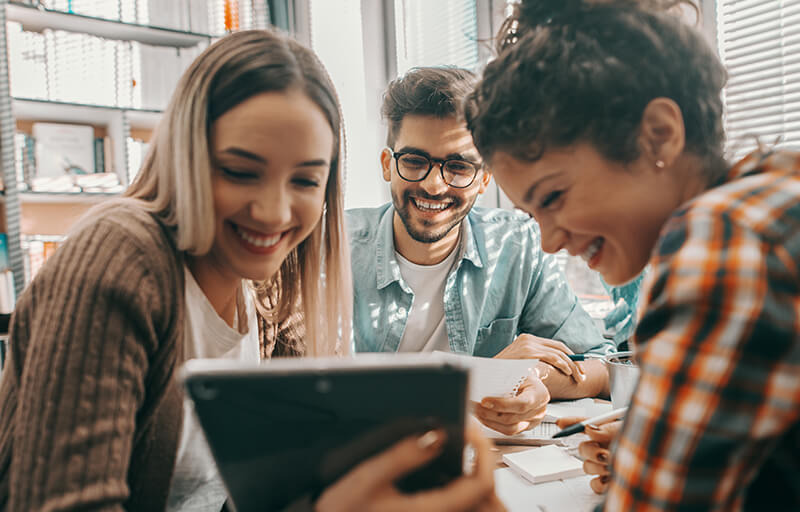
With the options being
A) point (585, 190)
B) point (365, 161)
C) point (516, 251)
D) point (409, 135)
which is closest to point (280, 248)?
point (585, 190)

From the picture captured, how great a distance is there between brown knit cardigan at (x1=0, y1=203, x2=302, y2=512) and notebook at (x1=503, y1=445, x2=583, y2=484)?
52 cm

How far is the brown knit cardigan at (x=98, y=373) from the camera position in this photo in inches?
24.4

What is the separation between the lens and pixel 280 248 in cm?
98

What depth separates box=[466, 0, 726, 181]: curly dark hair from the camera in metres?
0.69

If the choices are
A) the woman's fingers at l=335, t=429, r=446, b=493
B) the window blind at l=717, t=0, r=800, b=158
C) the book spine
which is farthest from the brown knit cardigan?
the book spine

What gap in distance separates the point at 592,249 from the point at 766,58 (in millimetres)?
1364

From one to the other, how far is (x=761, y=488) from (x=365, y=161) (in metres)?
3.07

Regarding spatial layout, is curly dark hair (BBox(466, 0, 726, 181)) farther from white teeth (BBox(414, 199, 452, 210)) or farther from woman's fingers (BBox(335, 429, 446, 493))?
white teeth (BBox(414, 199, 452, 210))

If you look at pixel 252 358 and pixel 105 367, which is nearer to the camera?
pixel 105 367

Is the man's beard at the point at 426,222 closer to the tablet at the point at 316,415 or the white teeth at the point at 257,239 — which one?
the white teeth at the point at 257,239

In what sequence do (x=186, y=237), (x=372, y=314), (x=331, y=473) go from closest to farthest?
(x=331, y=473), (x=186, y=237), (x=372, y=314)

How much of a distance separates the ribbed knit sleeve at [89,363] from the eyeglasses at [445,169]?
93cm

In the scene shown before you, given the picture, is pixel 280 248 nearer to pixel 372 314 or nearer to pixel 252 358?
pixel 252 358

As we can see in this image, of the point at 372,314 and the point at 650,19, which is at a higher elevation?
the point at 650,19
